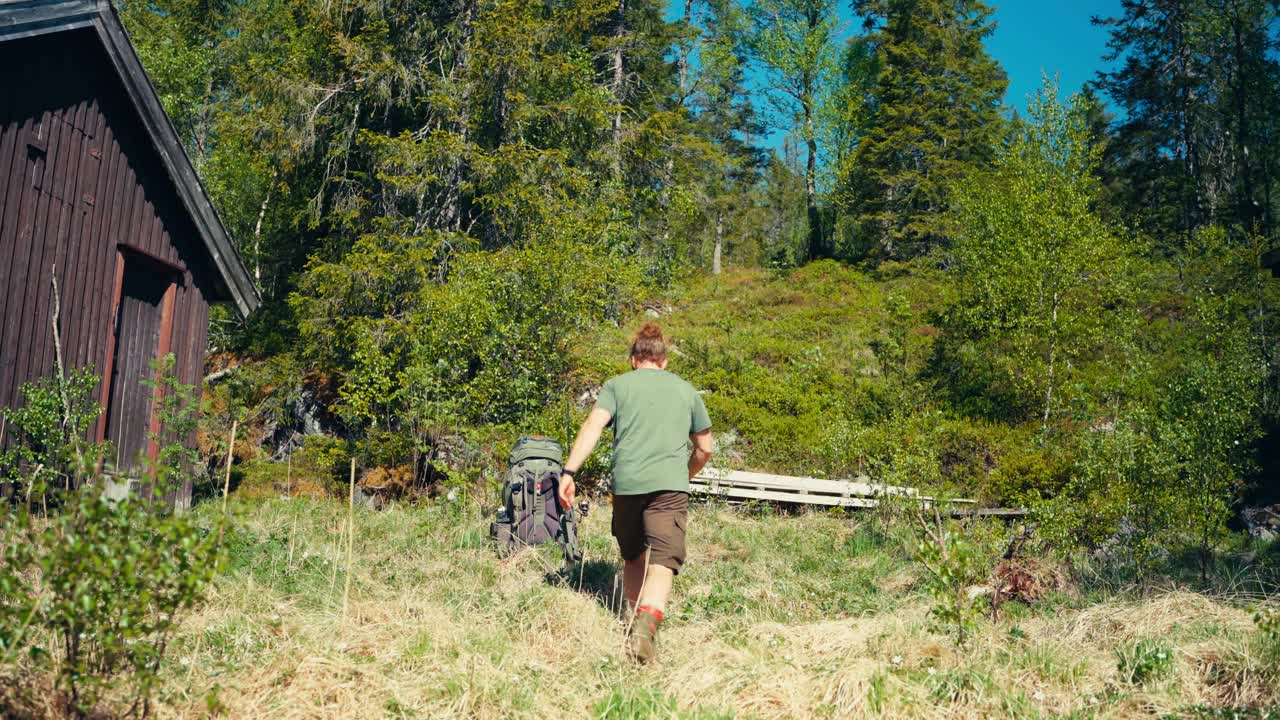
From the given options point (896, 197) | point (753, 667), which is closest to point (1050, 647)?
point (753, 667)

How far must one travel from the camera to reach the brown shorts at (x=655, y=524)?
508 cm

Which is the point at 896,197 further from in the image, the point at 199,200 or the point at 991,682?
the point at 991,682

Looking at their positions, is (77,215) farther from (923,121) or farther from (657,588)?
(923,121)

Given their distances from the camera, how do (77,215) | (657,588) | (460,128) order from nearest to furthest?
(657,588) → (77,215) → (460,128)

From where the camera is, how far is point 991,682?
430 cm

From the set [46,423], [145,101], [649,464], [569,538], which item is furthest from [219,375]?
[649,464]

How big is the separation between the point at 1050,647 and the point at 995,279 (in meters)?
15.1

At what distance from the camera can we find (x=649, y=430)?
16.9 ft

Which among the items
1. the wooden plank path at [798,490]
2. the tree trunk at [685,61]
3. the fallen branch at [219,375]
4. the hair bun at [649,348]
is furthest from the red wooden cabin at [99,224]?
the tree trunk at [685,61]

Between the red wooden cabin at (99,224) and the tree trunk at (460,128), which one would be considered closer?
the red wooden cabin at (99,224)

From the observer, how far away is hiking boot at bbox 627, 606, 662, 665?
4711mm

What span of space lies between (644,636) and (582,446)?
114cm

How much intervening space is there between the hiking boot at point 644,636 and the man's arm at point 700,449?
95 centimetres

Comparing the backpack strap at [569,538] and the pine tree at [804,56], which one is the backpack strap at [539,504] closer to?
the backpack strap at [569,538]
